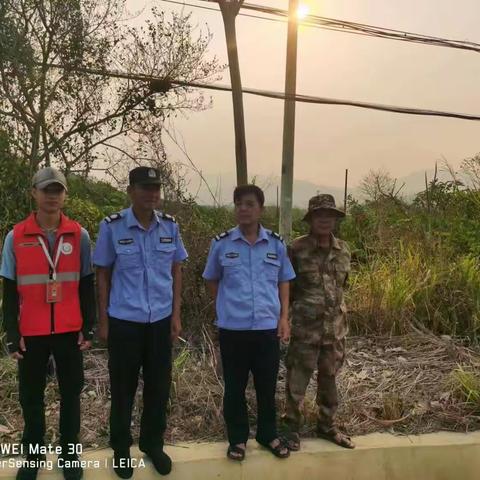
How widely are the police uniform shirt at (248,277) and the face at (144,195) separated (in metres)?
0.48

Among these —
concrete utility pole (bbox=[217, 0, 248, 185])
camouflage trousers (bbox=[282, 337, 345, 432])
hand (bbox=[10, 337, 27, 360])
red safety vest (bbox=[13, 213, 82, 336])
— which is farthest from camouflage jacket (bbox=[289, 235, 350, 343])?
concrete utility pole (bbox=[217, 0, 248, 185])

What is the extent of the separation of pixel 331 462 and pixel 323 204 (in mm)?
1617

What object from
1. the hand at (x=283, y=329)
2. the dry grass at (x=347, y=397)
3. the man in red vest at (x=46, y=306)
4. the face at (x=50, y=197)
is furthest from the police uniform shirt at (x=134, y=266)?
the dry grass at (x=347, y=397)

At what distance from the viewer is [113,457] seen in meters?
3.07

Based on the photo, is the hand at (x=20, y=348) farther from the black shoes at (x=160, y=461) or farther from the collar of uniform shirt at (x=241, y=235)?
the collar of uniform shirt at (x=241, y=235)

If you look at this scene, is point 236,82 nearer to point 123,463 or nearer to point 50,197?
point 50,197

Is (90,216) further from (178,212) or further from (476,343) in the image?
(476,343)

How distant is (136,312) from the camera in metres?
2.83

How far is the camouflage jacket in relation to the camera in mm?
3268

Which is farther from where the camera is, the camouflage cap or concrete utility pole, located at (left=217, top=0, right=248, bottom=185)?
concrete utility pole, located at (left=217, top=0, right=248, bottom=185)

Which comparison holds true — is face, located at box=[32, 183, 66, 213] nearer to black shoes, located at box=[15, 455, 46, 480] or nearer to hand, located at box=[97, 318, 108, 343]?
→ hand, located at box=[97, 318, 108, 343]

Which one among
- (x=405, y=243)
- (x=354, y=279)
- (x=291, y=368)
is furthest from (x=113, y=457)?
(x=405, y=243)

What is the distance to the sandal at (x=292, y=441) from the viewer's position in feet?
10.6

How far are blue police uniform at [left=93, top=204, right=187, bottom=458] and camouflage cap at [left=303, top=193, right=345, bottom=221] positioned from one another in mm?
886
